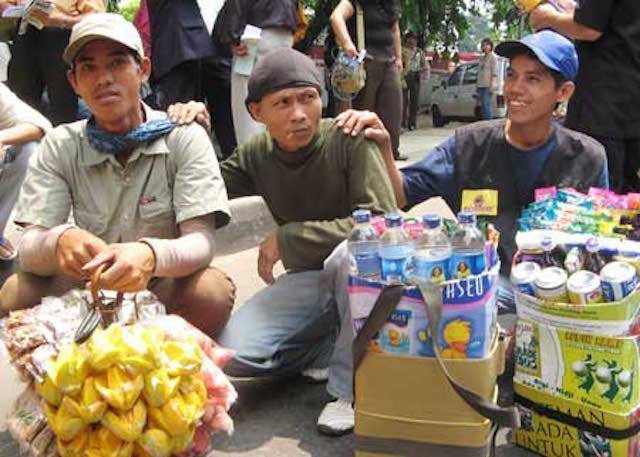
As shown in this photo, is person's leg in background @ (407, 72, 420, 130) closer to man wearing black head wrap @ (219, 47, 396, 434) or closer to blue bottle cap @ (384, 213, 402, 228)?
man wearing black head wrap @ (219, 47, 396, 434)

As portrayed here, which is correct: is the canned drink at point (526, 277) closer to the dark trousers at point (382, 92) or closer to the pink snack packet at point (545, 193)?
the pink snack packet at point (545, 193)

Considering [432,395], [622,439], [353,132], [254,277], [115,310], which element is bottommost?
[254,277]

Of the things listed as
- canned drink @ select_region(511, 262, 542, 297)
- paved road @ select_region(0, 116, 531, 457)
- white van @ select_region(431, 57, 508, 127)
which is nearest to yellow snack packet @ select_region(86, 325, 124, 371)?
paved road @ select_region(0, 116, 531, 457)

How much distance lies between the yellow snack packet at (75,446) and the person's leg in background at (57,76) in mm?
3417

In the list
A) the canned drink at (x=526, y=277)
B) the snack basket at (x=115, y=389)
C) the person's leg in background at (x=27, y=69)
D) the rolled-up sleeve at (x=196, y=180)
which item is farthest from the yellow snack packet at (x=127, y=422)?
the person's leg in background at (x=27, y=69)

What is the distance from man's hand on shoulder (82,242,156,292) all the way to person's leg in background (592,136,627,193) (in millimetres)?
2333

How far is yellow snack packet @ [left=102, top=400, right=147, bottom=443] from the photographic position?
191 centimetres

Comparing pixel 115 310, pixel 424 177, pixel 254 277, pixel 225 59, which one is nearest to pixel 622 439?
pixel 424 177

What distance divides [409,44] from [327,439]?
13404 mm

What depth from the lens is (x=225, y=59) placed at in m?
5.41

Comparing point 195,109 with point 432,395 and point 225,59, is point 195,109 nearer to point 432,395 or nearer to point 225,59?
point 432,395

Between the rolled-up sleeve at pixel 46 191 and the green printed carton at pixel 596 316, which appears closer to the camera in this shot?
the green printed carton at pixel 596 316

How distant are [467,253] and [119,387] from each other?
3.30ft

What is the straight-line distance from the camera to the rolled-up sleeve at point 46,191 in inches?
103
